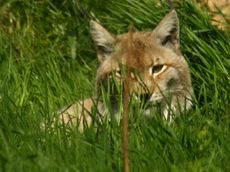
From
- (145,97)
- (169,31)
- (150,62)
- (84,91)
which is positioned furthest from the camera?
(84,91)

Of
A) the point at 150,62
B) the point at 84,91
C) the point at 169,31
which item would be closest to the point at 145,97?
the point at 150,62

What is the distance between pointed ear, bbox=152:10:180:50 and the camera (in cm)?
656

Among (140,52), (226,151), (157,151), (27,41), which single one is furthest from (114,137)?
(27,41)

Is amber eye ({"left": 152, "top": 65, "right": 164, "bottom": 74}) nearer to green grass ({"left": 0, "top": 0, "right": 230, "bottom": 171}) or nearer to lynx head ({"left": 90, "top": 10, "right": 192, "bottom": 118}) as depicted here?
lynx head ({"left": 90, "top": 10, "right": 192, "bottom": 118})

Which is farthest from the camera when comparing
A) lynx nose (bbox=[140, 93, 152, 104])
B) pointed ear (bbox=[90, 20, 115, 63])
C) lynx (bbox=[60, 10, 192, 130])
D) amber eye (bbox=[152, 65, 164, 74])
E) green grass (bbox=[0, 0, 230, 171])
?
pointed ear (bbox=[90, 20, 115, 63])

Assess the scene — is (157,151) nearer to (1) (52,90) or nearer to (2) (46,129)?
(2) (46,129)

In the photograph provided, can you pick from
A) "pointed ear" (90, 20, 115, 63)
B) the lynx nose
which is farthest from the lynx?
the lynx nose

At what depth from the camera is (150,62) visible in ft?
21.2

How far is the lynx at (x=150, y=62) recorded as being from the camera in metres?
6.30

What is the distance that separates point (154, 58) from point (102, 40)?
464mm

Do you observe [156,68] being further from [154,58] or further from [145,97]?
[145,97]

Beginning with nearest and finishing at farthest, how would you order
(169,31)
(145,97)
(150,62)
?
(145,97)
(150,62)
(169,31)

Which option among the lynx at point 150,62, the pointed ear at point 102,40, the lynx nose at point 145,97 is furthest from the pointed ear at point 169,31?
the lynx nose at point 145,97

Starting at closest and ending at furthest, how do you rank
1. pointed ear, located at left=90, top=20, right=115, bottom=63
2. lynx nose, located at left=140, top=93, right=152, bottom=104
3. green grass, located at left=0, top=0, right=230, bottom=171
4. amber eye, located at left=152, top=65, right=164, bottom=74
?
green grass, located at left=0, top=0, right=230, bottom=171 → lynx nose, located at left=140, top=93, right=152, bottom=104 → amber eye, located at left=152, top=65, right=164, bottom=74 → pointed ear, located at left=90, top=20, right=115, bottom=63
